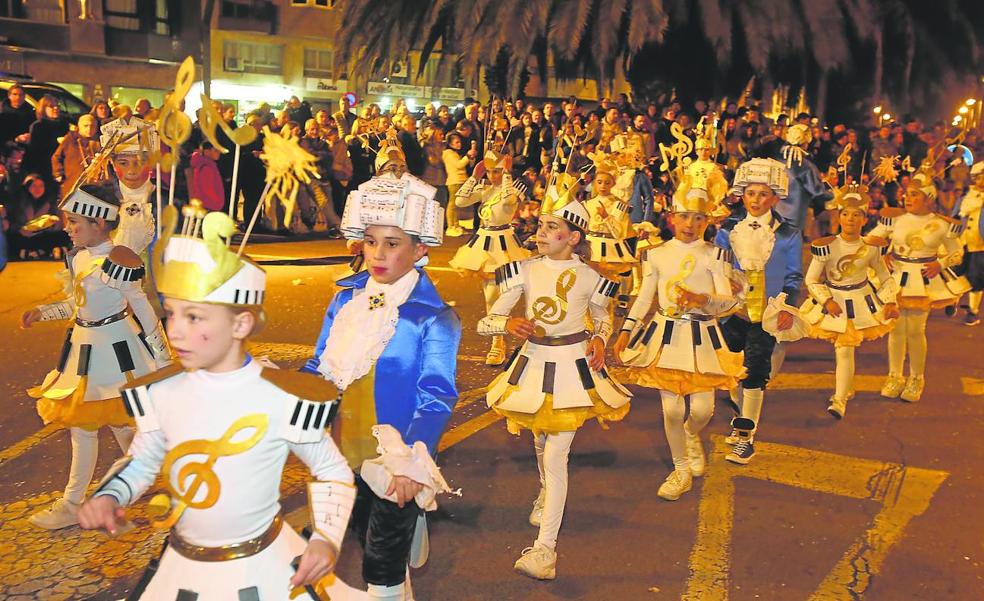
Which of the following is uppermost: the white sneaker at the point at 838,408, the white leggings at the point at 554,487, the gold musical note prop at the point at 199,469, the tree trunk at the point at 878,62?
the tree trunk at the point at 878,62

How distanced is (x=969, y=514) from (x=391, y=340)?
161 inches

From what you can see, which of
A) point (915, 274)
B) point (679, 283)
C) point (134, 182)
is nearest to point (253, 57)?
point (134, 182)

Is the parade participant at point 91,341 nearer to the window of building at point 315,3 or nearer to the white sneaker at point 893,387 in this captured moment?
the white sneaker at point 893,387

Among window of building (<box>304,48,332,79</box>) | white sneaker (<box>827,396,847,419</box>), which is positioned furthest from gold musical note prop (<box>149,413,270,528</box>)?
window of building (<box>304,48,332,79</box>)

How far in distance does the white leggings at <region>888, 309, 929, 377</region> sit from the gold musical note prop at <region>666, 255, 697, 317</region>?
3410 millimetres

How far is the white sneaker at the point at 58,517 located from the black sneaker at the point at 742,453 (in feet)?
13.7

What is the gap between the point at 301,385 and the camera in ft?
9.33

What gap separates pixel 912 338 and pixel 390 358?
246 inches

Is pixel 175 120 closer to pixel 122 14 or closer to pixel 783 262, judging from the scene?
pixel 783 262

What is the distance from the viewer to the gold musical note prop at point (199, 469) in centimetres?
271

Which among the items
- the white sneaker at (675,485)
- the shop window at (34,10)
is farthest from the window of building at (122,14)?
the white sneaker at (675,485)

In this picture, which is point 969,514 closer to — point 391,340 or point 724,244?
point 724,244

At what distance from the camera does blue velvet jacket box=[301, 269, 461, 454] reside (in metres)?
3.53

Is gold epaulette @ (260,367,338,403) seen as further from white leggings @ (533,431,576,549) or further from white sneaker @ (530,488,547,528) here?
white sneaker @ (530,488,547,528)
